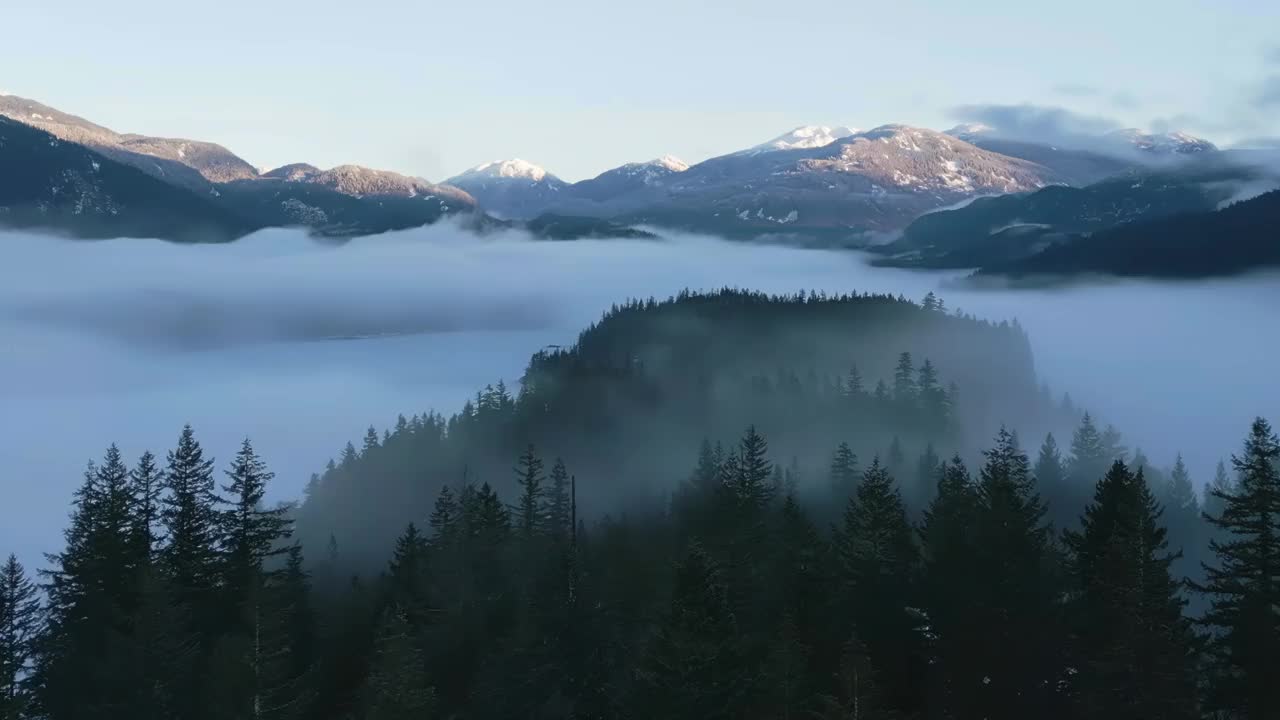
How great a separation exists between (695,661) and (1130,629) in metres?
13.0

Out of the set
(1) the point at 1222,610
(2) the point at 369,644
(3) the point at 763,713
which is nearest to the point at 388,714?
(3) the point at 763,713

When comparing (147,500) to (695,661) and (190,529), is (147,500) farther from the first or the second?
(695,661)

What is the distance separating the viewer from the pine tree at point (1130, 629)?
2955cm

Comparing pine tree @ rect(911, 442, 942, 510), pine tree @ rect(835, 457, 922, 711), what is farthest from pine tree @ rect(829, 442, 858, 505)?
pine tree @ rect(835, 457, 922, 711)

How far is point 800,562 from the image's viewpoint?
2061 inches

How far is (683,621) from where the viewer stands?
111ft

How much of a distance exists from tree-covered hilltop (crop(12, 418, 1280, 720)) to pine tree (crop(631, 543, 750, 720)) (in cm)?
10

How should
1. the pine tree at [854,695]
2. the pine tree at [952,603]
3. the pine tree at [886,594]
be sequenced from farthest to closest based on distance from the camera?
the pine tree at [886,594] → the pine tree at [952,603] → the pine tree at [854,695]

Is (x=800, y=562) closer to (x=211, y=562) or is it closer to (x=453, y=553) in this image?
(x=453, y=553)

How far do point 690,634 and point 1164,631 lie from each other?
1412 centimetres

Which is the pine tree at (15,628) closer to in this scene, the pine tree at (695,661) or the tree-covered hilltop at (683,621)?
the tree-covered hilltop at (683,621)

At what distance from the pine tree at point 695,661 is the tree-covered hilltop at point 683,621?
96mm

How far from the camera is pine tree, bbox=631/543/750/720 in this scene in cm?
3328

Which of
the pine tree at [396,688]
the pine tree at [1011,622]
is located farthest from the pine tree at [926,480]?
the pine tree at [396,688]
